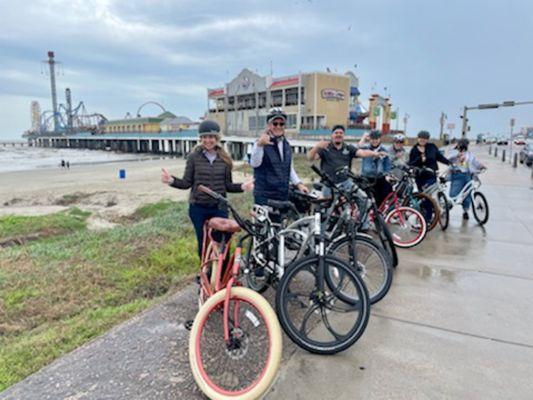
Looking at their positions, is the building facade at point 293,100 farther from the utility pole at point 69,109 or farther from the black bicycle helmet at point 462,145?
the utility pole at point 69,109

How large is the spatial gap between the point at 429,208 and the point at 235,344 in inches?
192

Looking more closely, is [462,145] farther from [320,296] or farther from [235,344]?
[235,344]

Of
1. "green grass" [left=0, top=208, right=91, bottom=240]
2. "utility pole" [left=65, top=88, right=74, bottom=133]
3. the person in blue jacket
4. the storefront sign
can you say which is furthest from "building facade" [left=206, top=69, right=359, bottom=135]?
"utility pole" [left=65, top=88, right=74, bottom=133]

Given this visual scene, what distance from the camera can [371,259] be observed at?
3662 mm

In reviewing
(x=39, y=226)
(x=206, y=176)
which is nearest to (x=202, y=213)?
(x=206, y=176)

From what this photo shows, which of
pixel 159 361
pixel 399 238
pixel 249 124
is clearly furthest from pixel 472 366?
pixel 249 124

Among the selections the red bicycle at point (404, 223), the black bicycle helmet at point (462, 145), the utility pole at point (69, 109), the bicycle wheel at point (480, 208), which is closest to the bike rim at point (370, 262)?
the red bicycle at point (404, 223)

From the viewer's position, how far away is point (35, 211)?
14.7 metres

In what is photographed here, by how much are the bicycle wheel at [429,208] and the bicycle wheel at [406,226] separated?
0.61m

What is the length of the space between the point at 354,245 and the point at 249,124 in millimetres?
67526

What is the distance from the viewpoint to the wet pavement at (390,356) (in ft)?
8.01

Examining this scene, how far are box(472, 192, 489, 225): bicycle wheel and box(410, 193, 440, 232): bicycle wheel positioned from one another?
1.38 metres

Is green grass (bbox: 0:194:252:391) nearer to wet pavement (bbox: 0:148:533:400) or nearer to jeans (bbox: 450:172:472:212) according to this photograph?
wet pavement (bbox: 0:148:533:400)

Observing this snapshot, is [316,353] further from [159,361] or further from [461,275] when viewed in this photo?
[461,275]
